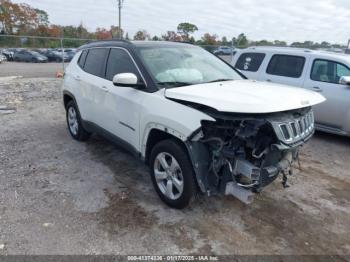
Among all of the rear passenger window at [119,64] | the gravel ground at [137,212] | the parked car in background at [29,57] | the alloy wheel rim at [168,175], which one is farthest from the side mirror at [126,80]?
the parked car in background at [29,57]

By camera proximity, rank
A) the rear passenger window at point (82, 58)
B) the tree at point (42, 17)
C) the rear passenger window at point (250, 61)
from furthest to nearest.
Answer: the tree at point (42, 17), the rear passenger window at point (250, 61), the rear passenger window at point (82, 58)

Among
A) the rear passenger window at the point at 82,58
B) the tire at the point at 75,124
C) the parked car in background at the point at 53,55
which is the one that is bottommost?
the parked car in background at the point at 53,55

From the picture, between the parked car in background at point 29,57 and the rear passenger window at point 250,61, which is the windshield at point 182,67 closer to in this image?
the rear passenger window at point 250,61

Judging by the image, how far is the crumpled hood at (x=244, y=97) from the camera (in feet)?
9.32

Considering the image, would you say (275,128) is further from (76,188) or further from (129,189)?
(76,188)

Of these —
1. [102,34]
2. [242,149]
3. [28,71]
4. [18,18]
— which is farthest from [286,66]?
[18,18]

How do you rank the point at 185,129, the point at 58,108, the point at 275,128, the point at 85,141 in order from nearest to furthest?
the point at 275,128 < the point at 185,129 < the point at 85,141 < the point at 58,108

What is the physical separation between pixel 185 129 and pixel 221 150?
40cm

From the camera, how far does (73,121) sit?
19.6 ft

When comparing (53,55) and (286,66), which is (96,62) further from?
(53,55)

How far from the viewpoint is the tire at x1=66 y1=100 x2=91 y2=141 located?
5.66 m

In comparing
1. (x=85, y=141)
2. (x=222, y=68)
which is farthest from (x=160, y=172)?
(x=85, y=141)

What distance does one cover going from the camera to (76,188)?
4.11 meters

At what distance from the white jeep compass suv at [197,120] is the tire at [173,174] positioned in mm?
10
